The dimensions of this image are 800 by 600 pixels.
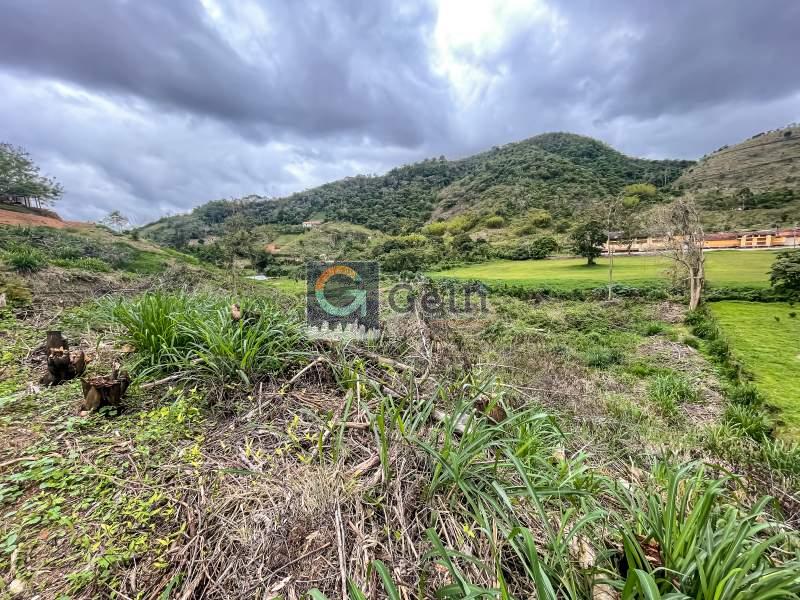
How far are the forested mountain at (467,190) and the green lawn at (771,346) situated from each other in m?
39.0

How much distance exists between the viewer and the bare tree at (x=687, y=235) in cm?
1483

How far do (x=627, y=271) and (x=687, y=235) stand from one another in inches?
413

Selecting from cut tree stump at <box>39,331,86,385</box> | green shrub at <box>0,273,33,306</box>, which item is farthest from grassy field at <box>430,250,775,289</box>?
cut tree stump at <box>39,331,86,385</box>

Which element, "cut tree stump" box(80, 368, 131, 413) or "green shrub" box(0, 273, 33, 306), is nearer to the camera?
"cut tree stump" box(80, 368, 131, 413)

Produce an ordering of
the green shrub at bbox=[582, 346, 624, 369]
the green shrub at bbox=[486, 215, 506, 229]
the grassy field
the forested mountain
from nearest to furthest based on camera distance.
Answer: the green shrub at bbox=[582, 346, 624, 369]
the grassy field
the green shrub at bbox=[486, 215, 506, 229]
the forested mountain

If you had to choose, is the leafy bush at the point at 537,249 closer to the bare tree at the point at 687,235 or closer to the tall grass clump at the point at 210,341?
the bare tree at the point at 687,235

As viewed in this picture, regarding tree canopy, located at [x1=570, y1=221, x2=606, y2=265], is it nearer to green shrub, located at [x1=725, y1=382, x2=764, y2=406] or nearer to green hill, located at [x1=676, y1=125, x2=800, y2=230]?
green hill, located at [x1=676, y1=125, x2=800, y2=230]

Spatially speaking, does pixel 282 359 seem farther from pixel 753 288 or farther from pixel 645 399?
pixel 753 288

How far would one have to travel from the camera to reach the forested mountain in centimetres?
5944

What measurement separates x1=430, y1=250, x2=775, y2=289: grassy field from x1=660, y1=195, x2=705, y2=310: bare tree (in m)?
3.52

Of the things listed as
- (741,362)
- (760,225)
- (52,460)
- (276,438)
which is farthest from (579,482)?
(760,225)

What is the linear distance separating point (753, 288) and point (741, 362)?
35.9 feet

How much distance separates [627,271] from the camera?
2492 cm

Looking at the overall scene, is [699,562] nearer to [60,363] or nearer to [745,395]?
[60,363]
